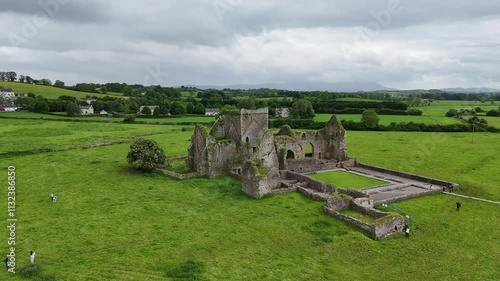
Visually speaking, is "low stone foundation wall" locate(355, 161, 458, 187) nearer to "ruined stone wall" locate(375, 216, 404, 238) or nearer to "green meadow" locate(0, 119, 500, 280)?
"green meadow" locate(0, 119, 500, 280)

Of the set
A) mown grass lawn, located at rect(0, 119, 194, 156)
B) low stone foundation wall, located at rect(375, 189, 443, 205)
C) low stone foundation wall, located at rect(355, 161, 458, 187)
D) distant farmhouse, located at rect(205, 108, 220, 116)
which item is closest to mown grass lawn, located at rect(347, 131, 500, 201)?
low stone foundation wall, located at rect(355, 161, 458, 187)

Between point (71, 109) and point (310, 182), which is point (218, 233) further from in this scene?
point (71, 109)

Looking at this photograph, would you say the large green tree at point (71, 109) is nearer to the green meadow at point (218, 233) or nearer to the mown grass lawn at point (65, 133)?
the mown grass lawn at point (65, 133)

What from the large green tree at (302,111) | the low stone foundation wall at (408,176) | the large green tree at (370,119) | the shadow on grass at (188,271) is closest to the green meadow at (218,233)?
the shadow on grass at (188,271)

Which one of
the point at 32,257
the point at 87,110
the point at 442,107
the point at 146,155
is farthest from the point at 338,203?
the point at 442,107

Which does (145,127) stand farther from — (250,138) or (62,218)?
(62,218)
